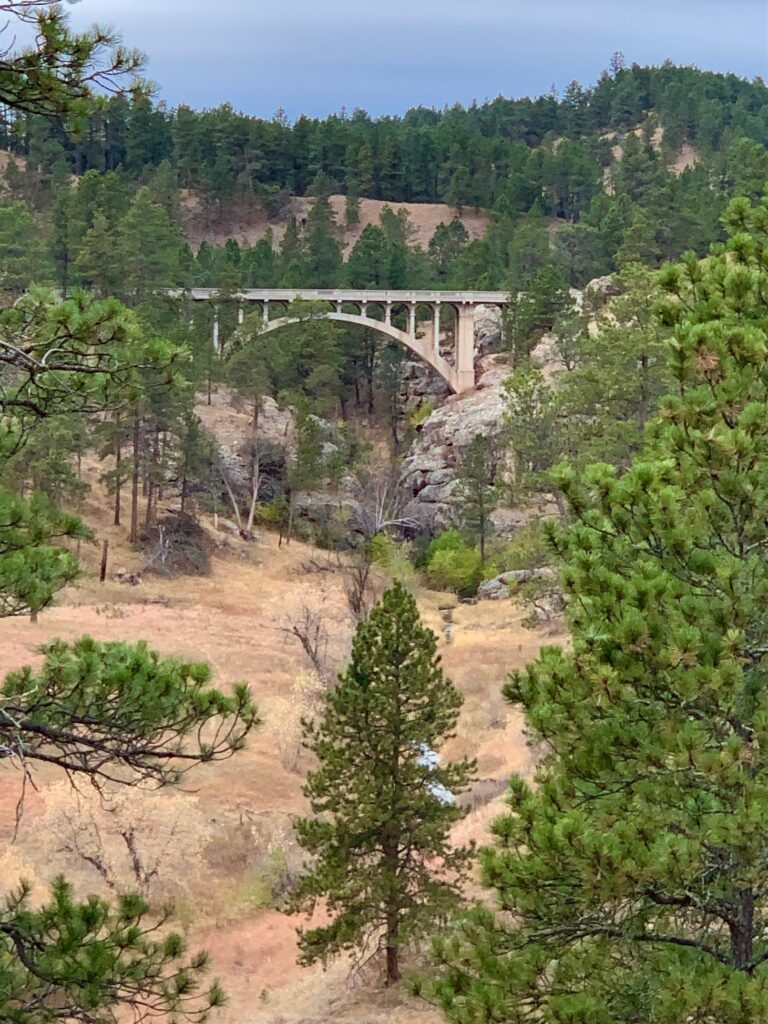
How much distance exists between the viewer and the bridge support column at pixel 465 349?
176 ft

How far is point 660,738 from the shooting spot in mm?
5797

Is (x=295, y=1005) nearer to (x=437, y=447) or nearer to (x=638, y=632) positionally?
(x=638, y=632)

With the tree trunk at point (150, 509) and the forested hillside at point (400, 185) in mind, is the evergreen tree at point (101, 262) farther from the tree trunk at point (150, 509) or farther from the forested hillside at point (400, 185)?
the tree trunk at point (150, 509)

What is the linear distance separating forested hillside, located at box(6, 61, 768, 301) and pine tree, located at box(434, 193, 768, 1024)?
33544 millimetres

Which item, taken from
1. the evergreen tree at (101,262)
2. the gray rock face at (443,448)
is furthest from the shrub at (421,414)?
the evergreen tree at (101,262)

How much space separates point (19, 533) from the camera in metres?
5.77

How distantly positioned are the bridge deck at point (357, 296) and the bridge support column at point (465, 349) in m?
0.70

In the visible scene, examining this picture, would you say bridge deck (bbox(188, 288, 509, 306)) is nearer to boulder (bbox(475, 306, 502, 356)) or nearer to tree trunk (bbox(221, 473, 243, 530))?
boulder (bbox(475, 306, 502, 356))

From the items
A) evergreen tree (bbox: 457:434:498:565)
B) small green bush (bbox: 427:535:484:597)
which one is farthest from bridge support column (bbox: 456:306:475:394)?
small green bush (bbox: 427:535:484:597)

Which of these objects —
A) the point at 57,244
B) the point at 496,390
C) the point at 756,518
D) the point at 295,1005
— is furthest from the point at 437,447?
the point at 756,518

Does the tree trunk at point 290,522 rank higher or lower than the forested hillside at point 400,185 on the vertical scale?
lower

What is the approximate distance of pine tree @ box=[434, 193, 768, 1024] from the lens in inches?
216

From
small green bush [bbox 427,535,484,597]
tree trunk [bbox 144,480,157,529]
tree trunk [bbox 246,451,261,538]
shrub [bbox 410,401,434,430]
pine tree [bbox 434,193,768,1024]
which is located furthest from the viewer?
shrub [bbox 410,401,434,430]

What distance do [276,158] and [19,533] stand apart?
86.2 meters
